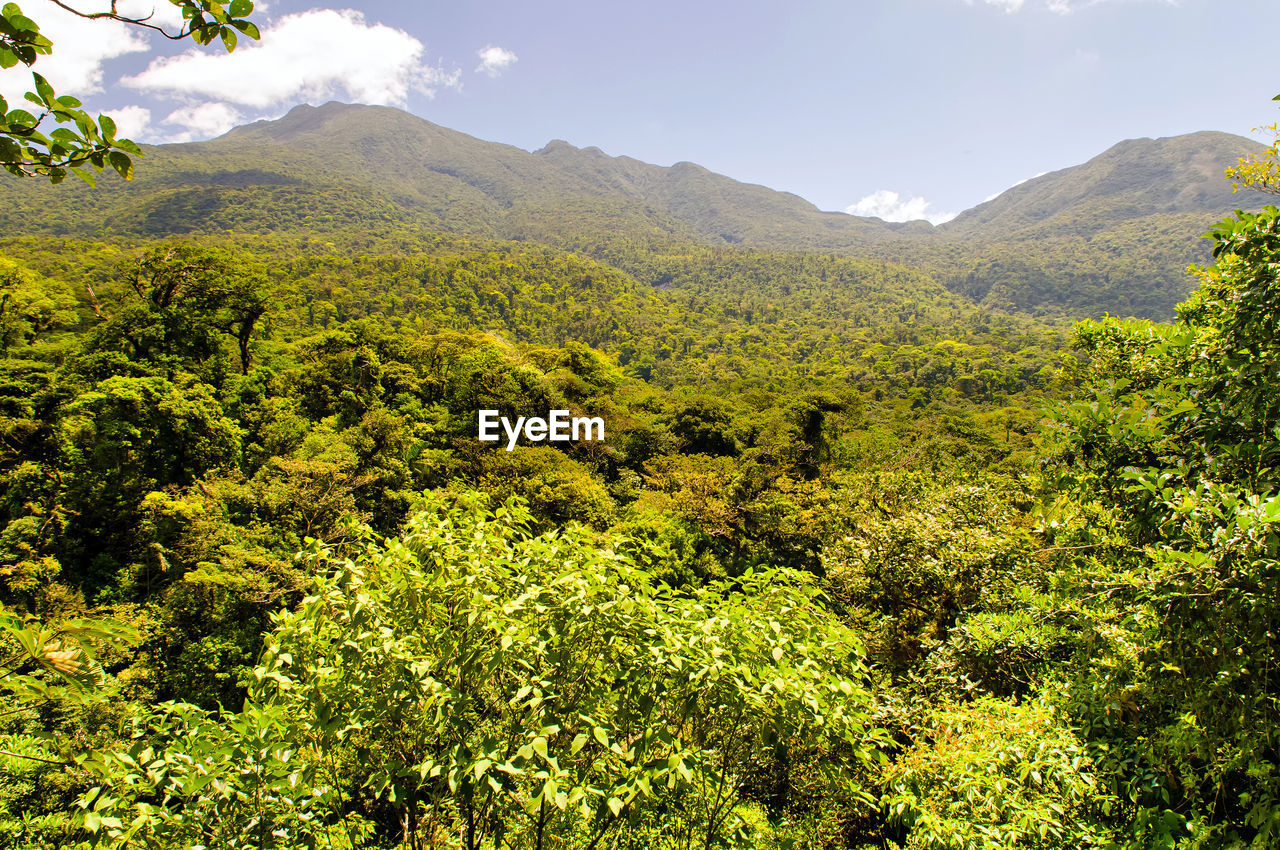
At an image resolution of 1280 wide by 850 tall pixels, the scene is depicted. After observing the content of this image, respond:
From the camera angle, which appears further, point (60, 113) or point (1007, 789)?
point (1007, 789)

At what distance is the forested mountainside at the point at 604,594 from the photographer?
9.34 feet

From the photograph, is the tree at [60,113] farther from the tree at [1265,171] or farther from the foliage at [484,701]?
the tree at [1265,171]

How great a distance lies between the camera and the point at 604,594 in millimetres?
3303

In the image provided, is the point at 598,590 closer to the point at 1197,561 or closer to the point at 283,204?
the point at 1197,561

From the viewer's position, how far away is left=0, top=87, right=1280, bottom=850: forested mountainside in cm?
285

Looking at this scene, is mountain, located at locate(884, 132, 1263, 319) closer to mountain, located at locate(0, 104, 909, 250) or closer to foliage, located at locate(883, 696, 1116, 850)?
mountain, located at locate(0, 104, 909, 250)

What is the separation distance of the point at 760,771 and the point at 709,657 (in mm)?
1793

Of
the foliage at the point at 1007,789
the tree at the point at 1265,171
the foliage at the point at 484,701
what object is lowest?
the foliage at the point at 1007,789
